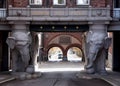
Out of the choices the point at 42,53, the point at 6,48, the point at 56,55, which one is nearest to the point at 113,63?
the point at 6,48

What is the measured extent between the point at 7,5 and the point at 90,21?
21.2 feet

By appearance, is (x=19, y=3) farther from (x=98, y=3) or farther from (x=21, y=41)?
(x=98, y=3)

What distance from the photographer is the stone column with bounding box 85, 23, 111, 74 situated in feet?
91.7

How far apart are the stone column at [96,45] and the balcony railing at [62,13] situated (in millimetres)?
813

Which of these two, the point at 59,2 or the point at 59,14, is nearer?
the point at 59,14

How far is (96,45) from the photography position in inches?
1100

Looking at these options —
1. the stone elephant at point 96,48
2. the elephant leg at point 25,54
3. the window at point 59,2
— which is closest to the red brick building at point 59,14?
the window at point 59,2

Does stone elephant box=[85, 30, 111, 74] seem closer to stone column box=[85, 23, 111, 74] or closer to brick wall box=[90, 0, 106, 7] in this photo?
stone column box=[85, 23, 111, 74]

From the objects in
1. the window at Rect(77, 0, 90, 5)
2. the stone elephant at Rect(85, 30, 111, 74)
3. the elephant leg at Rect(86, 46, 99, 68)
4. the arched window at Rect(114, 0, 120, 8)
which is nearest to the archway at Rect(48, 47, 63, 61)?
the arched window at Rect(114, 0, 120, 8)

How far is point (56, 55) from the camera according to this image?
66.8 m

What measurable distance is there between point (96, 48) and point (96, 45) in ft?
0.72

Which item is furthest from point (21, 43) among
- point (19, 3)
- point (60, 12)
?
point (60, 12)

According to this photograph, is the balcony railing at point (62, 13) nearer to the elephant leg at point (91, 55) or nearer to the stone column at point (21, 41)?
the stone column at point (21, 41)

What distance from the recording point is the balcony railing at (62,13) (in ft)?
92.1
